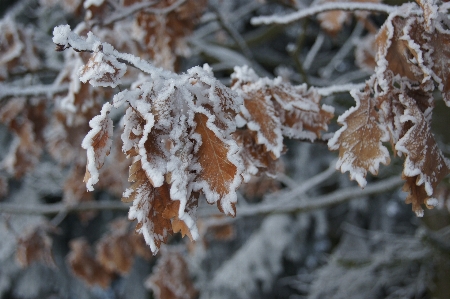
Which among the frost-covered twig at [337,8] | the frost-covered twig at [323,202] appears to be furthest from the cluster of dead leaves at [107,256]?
A: the frost-covered twig at [337,8]

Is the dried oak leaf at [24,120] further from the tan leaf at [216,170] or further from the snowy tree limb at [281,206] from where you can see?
the tan leaf at [216,170]

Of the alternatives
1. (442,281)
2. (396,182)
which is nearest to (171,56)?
(396,182)

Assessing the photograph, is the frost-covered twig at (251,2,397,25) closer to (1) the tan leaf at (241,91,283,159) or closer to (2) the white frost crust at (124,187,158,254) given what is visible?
(1) the tan leaf at (241,91,283,159)

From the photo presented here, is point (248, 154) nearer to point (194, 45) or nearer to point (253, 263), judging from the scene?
point (194, 45)

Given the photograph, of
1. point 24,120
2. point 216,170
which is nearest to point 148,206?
point 216,170

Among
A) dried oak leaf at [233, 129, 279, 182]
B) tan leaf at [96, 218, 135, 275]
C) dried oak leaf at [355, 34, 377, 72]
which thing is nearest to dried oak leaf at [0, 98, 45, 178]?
tan leaf at [96, 218, 135, 275]

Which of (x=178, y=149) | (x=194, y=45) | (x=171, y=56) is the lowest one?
(x=194, y=45)
